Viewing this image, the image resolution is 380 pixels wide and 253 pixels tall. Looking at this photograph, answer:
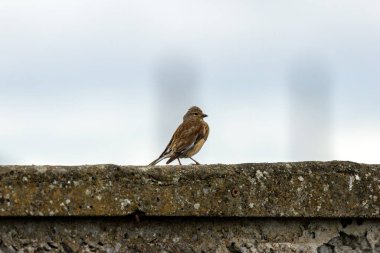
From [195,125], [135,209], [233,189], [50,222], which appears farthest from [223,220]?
[195,125]

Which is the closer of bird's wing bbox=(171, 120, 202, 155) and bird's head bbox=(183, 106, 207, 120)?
bird's wing bbox=(171, 120, 202, 155)

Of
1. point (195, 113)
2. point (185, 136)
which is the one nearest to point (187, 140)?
point (185, 136)

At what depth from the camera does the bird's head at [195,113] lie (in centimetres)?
1005

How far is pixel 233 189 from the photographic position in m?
4.19

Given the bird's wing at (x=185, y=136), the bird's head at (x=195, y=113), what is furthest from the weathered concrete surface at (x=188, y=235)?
the bird's head at (x=195, y=113)

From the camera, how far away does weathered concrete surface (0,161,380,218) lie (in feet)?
12.9

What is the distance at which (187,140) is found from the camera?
30.5ft

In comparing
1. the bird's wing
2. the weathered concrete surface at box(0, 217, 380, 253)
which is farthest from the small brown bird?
the weathered concrete surface at box(0, 217, 380, 253)

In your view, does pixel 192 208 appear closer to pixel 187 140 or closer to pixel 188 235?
pixel 188 235

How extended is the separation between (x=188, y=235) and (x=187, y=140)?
5155 millimetres

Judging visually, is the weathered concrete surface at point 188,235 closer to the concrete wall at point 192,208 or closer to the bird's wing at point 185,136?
the concrete wall at point 192,208

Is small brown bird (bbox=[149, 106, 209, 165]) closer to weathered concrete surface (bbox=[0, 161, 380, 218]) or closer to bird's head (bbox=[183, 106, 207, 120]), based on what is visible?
bird's head (bbox=[183, 106, 207, 120])

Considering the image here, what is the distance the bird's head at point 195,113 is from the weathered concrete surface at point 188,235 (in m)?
5.67

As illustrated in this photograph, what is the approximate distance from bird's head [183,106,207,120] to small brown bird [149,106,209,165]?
73 mm
